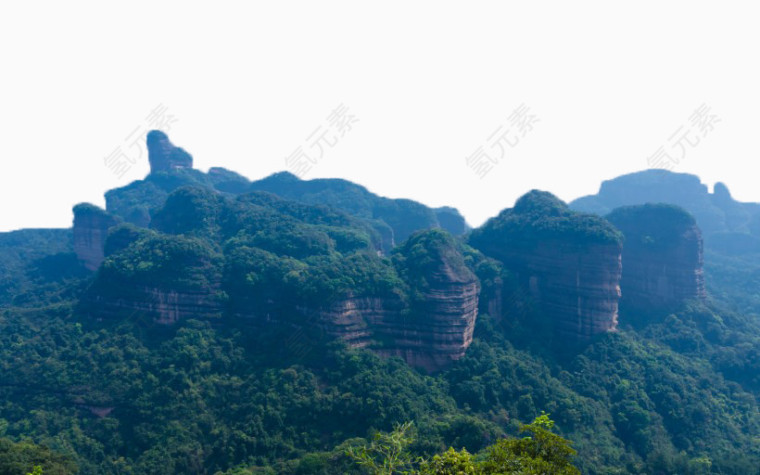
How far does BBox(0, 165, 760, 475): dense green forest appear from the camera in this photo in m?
40.2

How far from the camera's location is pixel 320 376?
4600 cm

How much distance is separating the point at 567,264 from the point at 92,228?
221 ft

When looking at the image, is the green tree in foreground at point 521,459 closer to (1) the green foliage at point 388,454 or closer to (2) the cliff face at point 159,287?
(1) the green foliage at point 388,454

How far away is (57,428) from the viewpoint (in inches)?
1597

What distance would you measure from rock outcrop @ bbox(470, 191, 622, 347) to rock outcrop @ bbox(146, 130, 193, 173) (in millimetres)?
81374

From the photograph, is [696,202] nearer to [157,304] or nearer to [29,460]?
[157,304]

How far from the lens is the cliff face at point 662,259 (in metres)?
67.4

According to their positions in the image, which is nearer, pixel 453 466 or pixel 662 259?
pixel 453 466

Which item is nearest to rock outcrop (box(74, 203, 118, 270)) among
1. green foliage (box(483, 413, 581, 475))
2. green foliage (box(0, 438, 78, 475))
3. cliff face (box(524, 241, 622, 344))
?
green foliage (box(0, 438, 78, 475))

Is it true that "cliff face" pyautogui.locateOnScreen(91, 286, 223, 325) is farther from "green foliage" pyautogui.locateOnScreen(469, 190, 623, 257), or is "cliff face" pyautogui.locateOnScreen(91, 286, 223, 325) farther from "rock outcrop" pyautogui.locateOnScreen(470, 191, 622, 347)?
"rock outcrop" pyautogui.locateOnScreen(470, 191, 622, 347)

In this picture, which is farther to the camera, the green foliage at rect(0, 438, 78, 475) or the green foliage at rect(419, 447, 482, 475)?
the green foliage at rect(0, 438, 78, 475)

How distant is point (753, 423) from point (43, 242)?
106 meters

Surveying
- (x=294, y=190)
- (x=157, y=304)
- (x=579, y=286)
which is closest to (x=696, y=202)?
(x=579, y=286)

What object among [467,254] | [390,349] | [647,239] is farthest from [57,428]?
[647,239]
